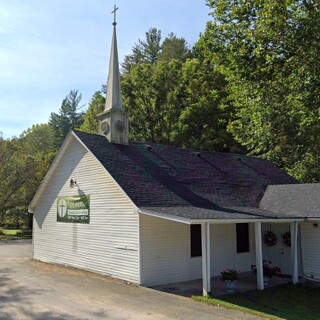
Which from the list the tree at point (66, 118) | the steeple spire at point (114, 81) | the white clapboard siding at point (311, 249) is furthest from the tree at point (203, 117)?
the tree at point (66, 118)

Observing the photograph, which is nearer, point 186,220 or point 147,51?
point 186,220

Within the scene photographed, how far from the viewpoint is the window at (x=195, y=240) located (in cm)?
1369

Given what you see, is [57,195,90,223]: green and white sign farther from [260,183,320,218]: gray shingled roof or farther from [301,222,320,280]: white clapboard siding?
[301,222,320,280]: white clapboard siding

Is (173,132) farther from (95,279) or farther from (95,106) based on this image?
(95,279)

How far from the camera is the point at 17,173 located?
111 feet

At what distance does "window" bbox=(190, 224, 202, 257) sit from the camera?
13.7 metres

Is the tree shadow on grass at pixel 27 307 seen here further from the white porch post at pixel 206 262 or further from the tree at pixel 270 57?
the tree at pixel 270 57

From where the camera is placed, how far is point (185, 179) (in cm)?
1548

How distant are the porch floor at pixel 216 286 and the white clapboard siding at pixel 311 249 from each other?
0.84 m

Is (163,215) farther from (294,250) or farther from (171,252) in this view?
(294,250)

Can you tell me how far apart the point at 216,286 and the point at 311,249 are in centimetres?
422

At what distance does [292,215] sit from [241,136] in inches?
344

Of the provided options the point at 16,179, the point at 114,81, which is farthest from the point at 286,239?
the point at 16,179

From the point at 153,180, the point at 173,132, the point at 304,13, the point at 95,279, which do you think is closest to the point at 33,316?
the point at 95,279
